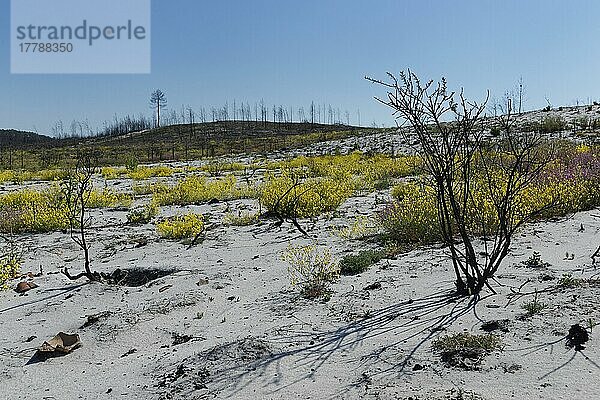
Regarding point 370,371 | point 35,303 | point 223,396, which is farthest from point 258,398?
point 35,303

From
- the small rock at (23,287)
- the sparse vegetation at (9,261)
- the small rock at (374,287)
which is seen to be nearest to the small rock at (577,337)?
the small rock at (374,287)

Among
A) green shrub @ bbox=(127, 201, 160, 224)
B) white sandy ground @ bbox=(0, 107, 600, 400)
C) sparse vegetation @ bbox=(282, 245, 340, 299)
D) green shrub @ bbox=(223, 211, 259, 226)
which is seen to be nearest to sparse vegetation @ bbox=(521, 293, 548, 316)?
white sandy ground @ bbox=(0, 107, 600, 400)

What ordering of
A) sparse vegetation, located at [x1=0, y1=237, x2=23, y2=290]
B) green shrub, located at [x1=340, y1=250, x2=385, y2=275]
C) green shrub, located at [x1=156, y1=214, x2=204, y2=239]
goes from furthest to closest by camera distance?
1. green shrub, located at [x1=156, y1=214, x2=204, y2=239]
2. sparse vegetation, located at [x1=0, y1=237, x2=23, y2=290]
3. green shrub, located at [x1=340, y1=250, x2=385, y2=275]

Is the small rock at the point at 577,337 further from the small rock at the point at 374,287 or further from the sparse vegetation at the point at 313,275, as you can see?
the sparse vegetation at the point at 313,275

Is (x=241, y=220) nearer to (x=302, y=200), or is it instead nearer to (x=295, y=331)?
(x=302, y=200)

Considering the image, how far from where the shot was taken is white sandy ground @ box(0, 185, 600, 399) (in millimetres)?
3287

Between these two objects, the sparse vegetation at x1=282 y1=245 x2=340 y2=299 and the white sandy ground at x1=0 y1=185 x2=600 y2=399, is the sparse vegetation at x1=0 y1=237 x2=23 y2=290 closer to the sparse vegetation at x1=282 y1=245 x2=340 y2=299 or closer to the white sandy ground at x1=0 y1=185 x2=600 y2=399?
the white sandy ground at x1=0 y1=185 x2=600 y2=399

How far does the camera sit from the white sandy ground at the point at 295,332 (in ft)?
10.8

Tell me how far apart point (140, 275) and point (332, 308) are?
2.63 metres

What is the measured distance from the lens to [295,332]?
4203mm

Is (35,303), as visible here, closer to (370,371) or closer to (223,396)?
(223,396)

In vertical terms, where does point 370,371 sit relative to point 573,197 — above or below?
below

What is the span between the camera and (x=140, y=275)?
6.34 meters

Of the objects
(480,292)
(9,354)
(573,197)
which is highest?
(573,197)
